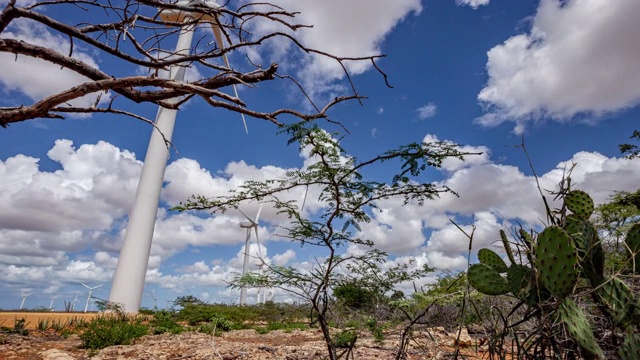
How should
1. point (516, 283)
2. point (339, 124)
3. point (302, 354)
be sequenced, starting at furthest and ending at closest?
point (302, 354)
point (339, 124)
point (516, 283)

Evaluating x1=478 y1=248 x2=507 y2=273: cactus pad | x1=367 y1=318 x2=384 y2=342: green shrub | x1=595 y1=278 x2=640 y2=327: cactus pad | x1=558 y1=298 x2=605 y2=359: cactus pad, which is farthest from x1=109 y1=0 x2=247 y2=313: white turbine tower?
x1=558 y1=298 x2=605 y2=359: cactus pad

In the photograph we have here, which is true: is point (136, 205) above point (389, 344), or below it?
above

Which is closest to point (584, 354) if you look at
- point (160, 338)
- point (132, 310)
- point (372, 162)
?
point (372, 162)

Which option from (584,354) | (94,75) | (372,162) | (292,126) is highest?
(94,75)

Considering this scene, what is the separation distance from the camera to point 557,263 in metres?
2.61

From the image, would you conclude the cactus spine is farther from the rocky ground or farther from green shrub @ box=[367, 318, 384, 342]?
the rocky ground

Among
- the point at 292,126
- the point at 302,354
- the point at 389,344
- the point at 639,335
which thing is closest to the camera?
the point at 639,335

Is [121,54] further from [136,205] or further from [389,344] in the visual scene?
[136,205]

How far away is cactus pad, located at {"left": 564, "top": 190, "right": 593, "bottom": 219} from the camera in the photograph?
3.27 m

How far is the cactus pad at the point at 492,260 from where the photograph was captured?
3.32 metres

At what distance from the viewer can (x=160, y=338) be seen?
8.52 m

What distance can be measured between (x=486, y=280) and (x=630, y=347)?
962 mm

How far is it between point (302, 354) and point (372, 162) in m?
3.29

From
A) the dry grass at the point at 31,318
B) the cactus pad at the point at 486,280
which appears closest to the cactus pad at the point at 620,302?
the cactus pad at the point at 486,280
